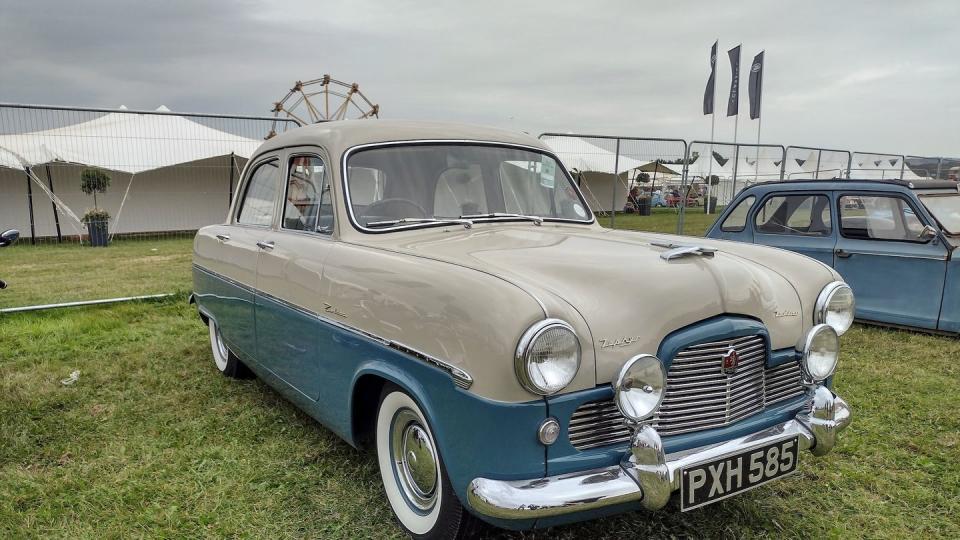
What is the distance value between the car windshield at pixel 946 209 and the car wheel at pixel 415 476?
17.9ft

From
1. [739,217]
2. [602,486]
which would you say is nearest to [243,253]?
[602,486]

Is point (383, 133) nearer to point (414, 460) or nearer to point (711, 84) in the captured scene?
point (414, 460)

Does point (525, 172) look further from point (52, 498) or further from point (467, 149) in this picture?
point (52, 498)

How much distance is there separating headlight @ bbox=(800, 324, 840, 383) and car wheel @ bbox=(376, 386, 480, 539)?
4.70ft

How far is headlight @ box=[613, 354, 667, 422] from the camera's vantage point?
81.7 inches

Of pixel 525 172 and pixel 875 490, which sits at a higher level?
pixel 525 172

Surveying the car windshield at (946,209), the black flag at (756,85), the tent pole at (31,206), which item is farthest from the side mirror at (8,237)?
the black flag at (756,85)

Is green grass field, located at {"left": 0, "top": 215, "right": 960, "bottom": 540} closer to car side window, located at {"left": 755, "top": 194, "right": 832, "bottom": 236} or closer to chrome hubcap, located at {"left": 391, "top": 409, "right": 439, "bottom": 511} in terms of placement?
chrome hubcap, located at {"left": 391, "top": 409, "right": 439, "bottom": 511}

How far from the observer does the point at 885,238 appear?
6047 mm

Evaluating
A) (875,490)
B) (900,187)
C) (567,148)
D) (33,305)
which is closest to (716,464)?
(875,490)

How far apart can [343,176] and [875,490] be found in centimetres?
296

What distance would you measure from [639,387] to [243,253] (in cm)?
278

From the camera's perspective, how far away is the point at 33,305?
23.7 feet

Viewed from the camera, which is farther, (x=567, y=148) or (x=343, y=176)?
(x=567, y=148)
